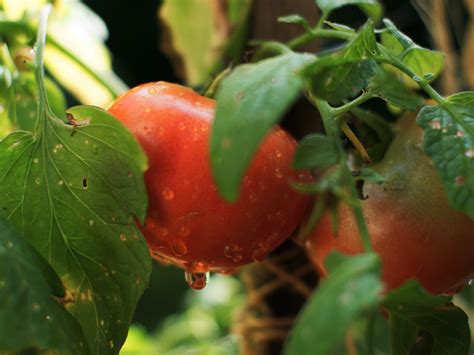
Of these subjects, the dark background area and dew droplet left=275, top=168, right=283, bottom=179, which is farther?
the dark background area

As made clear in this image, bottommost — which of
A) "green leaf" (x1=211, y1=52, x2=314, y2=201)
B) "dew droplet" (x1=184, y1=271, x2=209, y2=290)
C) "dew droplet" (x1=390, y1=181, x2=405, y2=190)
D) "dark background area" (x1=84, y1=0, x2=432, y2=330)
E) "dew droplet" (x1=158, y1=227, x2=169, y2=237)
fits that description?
"dark background area" (x1=84, y1=0, x2=432, y2=330)

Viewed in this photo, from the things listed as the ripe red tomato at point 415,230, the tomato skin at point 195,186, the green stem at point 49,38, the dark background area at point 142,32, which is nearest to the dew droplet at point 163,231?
the tomato skin at point 195,186

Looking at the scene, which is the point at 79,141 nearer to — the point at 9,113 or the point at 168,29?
the point at 9,113

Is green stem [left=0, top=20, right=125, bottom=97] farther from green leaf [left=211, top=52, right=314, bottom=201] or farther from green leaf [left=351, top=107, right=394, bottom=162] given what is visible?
green leaf [left=211, top=52, right=314, bottom=201]

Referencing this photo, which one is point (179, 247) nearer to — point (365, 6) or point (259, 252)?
point (259, 252)

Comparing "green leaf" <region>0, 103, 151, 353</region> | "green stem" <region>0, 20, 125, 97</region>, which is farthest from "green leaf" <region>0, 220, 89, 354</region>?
"green stem" <region>0, 20, 125, 97</region>

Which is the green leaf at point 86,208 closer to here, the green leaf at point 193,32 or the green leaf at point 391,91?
the green leaf at point 391,91
